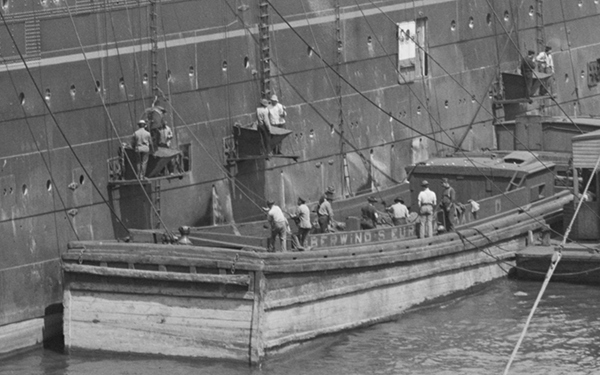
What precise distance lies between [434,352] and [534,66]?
15813 millimetres

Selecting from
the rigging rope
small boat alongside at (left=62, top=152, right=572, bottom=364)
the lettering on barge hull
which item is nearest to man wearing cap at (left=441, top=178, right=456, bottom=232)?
the lettering on barge hull

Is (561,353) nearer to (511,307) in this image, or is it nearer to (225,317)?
(511,307)

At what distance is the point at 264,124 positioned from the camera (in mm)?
34781

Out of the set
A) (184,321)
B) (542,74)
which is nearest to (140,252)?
(184,321)

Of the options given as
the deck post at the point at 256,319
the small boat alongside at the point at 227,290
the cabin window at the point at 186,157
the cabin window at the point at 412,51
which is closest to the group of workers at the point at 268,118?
the cabin window at the point at 186,157

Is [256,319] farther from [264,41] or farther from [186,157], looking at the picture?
[264,41]

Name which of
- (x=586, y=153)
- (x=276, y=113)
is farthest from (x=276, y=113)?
(x=586, y=153)

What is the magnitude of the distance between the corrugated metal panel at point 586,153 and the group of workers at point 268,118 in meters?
6.60

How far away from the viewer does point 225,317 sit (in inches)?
1148

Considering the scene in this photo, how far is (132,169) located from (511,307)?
8.14m

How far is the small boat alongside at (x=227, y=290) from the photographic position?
29.2m

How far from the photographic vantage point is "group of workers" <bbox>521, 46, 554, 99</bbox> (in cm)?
4400

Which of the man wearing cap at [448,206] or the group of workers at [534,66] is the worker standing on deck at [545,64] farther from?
the man wearing cap at [448,206]

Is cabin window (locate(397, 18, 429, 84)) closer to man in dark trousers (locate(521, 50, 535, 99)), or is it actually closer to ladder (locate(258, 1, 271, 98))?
man in dark trousers (locate(521, 50, 535, 99))
